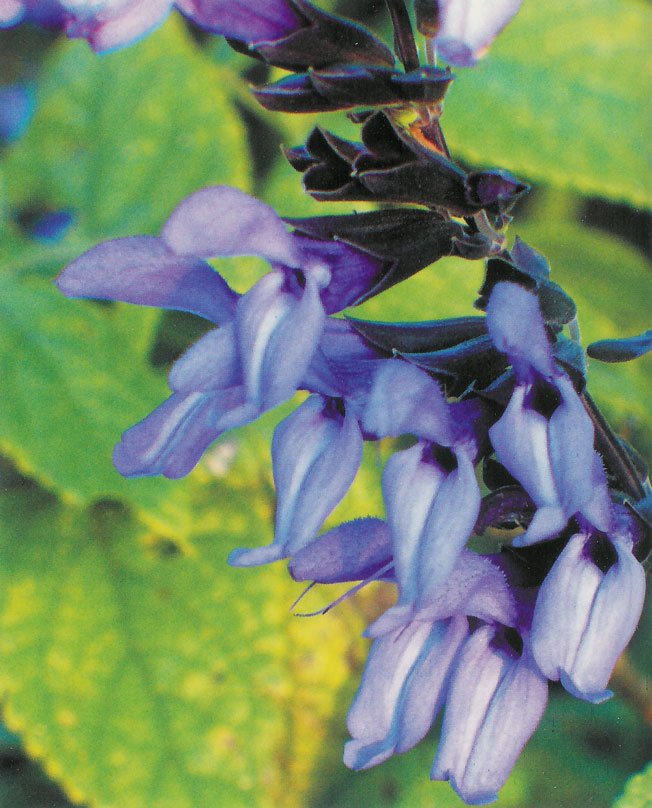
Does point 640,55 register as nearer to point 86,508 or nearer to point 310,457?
point 86,508

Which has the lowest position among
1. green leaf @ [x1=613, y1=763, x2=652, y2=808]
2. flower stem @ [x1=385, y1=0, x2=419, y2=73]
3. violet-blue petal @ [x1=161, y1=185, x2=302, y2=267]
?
green leaf @ [x1=613, y1=763, x2=652, y2=808]

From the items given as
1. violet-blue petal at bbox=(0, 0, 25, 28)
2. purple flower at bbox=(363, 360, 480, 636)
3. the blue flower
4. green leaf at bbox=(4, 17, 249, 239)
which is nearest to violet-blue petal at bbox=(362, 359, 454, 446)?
purple flower at bbox=(363, 360, 480, 636)

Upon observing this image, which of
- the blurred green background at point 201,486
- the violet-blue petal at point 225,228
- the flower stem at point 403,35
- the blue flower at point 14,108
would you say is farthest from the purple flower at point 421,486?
the blue flower at point 14,108

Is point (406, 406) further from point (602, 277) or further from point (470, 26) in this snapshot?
point (602, 277)

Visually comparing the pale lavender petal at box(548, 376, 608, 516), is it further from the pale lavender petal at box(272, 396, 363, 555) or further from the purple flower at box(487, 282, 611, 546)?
the pale lavender petal at box(272, 396, 363, 555)

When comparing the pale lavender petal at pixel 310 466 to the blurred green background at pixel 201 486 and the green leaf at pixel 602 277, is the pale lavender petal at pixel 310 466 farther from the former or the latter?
the green leaf at pixel 602 277
